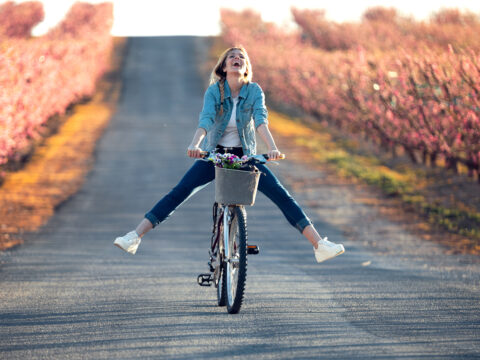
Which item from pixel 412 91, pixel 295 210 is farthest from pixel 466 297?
pixel 412 91

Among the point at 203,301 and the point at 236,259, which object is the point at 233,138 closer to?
the point at 236,259

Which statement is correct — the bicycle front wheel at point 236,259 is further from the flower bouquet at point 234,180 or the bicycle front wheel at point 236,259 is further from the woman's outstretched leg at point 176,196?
the woman's outstretched leg at point 176,196

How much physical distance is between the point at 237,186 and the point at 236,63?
1146mm

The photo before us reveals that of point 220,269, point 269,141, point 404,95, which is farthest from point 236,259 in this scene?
point 404,95

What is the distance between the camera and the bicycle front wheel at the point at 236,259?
6035 millimetres

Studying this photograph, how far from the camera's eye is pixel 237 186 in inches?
243

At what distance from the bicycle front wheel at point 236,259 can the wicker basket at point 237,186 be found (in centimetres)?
16

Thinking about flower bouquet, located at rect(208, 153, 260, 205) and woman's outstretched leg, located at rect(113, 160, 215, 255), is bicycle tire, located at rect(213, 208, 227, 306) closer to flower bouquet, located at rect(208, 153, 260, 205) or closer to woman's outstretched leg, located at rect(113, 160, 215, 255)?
woman's outstretched leg, located at rect(113, 160, 215, 255)

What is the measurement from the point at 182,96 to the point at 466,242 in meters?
26.4

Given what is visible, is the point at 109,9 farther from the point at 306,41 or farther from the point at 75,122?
the point at 75,122

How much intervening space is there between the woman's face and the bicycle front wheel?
117 cm

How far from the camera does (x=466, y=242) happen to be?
11539mm

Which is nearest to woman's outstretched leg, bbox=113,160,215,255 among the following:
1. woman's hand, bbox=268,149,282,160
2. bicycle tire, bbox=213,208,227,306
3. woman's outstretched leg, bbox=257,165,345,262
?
bicycle tire, bbox=213,208,227,306

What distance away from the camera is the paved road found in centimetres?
529
